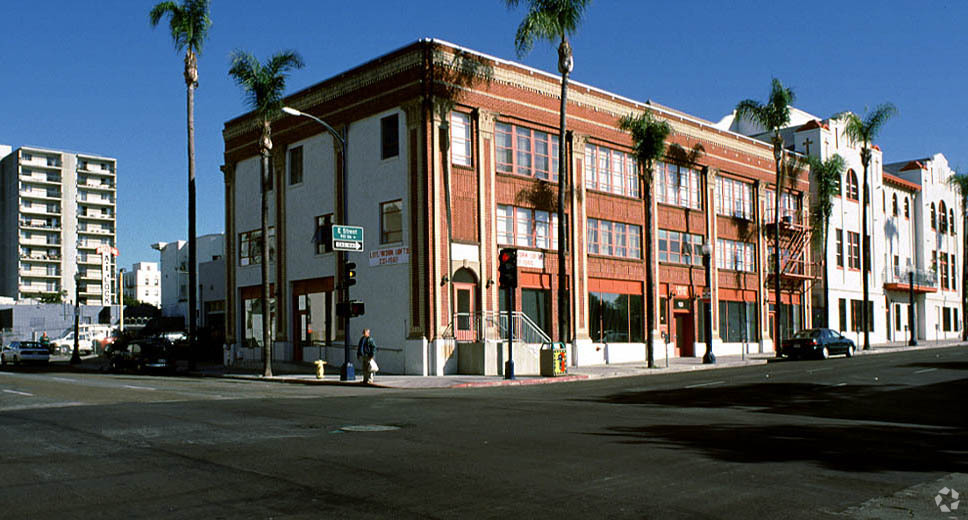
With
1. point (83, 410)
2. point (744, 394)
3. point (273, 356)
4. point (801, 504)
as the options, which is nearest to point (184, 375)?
point (273, 356)

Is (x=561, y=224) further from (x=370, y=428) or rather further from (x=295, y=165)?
(x=370, y=428)

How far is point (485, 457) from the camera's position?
999cm

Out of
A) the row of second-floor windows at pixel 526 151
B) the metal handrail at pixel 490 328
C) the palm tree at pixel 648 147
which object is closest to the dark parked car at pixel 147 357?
the metal handrail at pixel 490 328

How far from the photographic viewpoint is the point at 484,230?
32.4m

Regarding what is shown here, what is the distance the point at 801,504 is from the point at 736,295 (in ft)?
136

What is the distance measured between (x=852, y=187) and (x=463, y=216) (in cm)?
3903

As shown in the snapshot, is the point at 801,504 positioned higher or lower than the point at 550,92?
lower

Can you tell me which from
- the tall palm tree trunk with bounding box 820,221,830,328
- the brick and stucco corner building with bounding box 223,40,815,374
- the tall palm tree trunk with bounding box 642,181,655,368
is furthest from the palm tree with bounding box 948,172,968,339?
the tall palm tree trunk with bounding box 642,181,655,368

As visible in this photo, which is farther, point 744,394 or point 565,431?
point 744,394

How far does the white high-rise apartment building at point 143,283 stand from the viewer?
176250mm

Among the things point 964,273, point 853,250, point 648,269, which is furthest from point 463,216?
point 964,273

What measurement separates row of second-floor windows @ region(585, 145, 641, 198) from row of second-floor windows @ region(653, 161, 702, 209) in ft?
4.60

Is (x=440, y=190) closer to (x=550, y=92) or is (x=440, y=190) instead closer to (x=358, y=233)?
(x=358, y=233)

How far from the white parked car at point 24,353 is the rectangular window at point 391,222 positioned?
89.0ft
